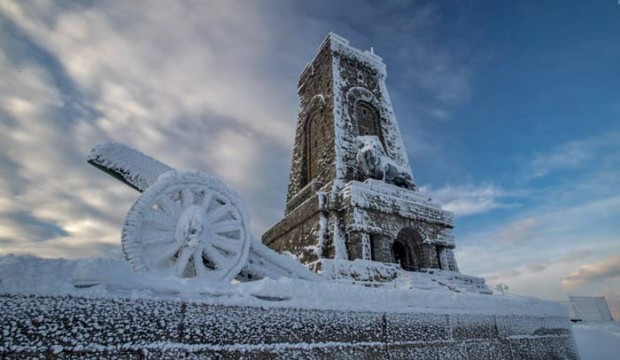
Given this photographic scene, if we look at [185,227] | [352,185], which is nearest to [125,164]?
[185,227]

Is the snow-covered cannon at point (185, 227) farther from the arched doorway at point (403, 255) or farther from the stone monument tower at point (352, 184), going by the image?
the arched doorway at point (403, 255)

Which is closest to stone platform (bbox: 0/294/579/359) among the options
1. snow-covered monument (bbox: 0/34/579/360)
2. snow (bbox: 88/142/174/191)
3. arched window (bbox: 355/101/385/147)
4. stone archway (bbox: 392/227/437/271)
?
snow-covered monument (bbox: 0/34/579/360)

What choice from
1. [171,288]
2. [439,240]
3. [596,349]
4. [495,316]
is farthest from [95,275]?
[596,349]

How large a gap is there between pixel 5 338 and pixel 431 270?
29.6 feet

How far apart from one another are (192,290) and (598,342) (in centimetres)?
1173

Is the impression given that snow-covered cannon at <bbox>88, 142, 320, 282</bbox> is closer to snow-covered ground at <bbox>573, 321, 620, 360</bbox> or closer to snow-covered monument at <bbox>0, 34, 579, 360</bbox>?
snow-covered monument at <bbox>0, 34, 579, 360</bbox>

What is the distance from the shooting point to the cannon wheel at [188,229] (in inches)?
130

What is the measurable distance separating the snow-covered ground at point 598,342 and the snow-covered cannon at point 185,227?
26.4 feet

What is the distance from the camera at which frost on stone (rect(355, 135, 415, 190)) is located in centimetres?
1005

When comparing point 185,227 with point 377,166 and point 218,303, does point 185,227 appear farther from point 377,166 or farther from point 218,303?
point 377,166

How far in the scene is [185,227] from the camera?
3514 mm

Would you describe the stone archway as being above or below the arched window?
below

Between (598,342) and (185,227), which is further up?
(185,227)

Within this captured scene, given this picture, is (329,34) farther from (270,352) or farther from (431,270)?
(270,352)
